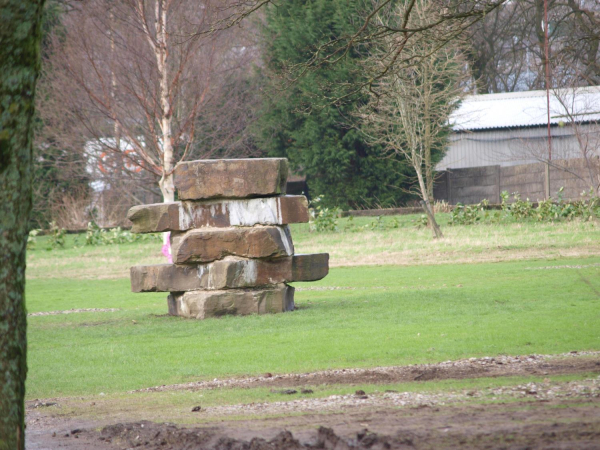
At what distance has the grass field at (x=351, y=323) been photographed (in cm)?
841

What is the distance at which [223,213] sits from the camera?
40.1 ft

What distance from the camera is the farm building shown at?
107 ft

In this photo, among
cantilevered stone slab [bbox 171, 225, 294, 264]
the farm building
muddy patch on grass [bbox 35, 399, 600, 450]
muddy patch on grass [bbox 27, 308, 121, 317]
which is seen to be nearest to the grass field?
muddy patch on grass [bbox 27, 308, 121, 317]

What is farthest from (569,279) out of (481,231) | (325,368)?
(481,231)

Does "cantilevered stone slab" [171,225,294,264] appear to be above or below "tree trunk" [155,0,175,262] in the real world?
below

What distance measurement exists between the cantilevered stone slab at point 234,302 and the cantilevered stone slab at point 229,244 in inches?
23.2

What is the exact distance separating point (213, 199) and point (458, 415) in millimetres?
7545

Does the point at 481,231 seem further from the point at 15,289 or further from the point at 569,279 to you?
the point at 15,289

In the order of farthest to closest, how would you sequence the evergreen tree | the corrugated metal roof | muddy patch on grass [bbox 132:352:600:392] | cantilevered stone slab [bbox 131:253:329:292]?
1. the corrugated metal roof
2. the evergreen tree
3. cantilevered stone slab [bbox 131:253:329:292]
4. muddy patch on grass [bbox 132:352:600:392]

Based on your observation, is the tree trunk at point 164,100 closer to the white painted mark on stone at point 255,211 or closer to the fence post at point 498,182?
the white painted mark on stone at point 255,211

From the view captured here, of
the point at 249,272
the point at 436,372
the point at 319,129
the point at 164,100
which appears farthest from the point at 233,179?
the point at 319,129

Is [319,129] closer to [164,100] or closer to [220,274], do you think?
[164,100]

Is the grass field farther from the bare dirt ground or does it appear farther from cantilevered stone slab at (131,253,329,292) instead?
the bare dirt ground

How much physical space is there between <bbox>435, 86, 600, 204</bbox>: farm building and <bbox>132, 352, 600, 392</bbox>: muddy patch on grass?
23.9m
